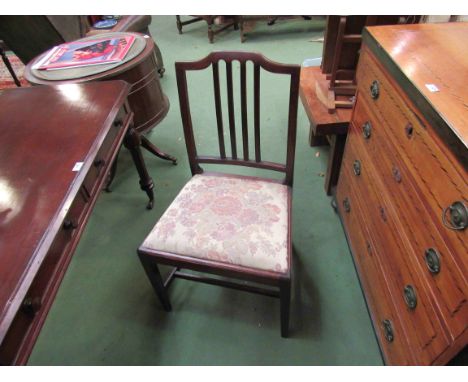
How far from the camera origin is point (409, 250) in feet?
2.50

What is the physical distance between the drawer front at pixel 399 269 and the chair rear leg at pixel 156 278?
790 mm

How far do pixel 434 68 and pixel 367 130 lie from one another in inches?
11.3

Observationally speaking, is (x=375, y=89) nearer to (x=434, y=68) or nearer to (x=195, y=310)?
(x=434, y=68)

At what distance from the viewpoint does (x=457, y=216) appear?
0.55 metres

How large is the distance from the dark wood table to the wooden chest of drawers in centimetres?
88

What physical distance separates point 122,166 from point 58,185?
51.4 inches

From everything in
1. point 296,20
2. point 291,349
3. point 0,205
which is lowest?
point 291,349

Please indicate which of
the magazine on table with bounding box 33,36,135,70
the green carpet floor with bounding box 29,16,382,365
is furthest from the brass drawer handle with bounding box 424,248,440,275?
the magazine on table with bounding box 33,36,135,70

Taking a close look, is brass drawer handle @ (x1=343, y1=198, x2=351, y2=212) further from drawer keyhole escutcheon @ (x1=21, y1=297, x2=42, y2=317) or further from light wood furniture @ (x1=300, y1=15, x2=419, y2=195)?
drawer keyhole escutcheon @ (x1=21, y1=297, x2=42, y2=317)

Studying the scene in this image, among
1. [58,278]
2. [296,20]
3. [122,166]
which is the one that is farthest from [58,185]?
[296,20]

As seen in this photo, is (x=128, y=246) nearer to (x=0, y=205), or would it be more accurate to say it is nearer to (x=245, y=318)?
(x=245, y=318)

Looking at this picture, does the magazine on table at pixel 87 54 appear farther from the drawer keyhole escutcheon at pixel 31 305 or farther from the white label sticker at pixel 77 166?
the drawer keyhole escutcheon at pixel 31 305

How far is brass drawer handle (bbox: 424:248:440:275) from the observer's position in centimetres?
63

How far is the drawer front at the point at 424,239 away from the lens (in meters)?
0.58
